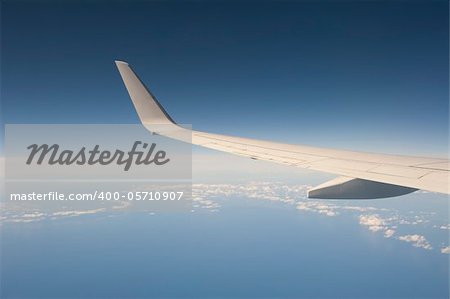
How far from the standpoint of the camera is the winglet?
502 cm

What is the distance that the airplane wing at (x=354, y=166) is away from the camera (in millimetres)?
2328

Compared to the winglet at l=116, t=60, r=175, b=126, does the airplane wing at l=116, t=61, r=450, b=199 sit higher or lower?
lower

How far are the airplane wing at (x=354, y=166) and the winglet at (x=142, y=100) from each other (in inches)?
35.5

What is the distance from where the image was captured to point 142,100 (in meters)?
5.27

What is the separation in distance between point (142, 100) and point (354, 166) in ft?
12.7

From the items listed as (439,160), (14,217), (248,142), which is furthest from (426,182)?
A: (14,217)

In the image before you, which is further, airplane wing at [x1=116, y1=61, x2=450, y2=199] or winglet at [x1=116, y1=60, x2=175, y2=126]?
winglet at [x1=116, y1=60, x2=175, y2=126]

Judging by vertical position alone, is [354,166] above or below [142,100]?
below

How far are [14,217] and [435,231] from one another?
68173mm

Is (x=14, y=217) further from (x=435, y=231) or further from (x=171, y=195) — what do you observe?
(x=435, y=231)

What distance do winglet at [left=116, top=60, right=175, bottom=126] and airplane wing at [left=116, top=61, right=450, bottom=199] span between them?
902 millimetres

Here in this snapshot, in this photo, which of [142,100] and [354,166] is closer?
[354,166]

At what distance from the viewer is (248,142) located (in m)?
4.52

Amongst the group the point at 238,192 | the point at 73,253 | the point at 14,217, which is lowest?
the point at 73,253
